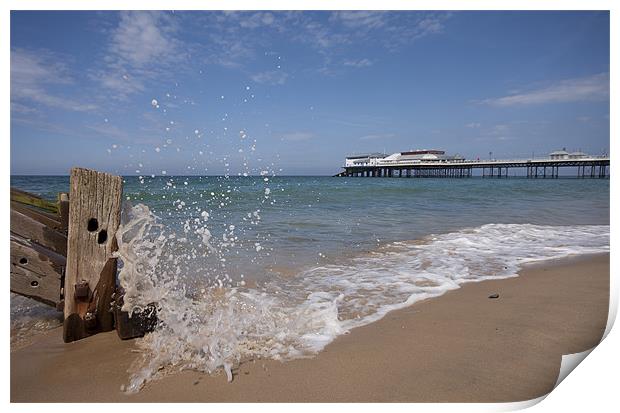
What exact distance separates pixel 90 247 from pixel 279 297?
1.79 meters

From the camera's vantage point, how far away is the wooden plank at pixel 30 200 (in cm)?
316

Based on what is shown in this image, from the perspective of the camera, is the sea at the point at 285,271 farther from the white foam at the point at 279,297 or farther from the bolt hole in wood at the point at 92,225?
the bolt hole in wood at the point at 92,225

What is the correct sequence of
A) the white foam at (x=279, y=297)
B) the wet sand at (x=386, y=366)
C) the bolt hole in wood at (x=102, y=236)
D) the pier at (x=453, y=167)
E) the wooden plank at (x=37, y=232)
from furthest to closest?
the pier at (x=453, y=167)
the wooden plank at (x=37, y=232)
the bolt hole in wood at (x=102, y=236)
the white foam at (x=279, y=297)
the wet sand at (x=386, y=366)

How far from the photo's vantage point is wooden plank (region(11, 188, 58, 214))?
10.4ft

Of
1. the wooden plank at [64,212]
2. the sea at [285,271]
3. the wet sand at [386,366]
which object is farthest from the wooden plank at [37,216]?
the wet sand at [386,366]

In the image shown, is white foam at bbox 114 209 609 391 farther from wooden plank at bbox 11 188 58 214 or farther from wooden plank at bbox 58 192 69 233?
wooden plank at bbox 11 188 58 214

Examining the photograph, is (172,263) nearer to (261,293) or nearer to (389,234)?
(261,293)

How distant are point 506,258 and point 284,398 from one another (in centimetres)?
457

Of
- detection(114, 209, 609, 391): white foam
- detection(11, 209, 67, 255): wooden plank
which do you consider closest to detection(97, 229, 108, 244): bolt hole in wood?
detection(114, 209, 609, 391): white foam

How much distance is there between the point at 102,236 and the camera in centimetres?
261

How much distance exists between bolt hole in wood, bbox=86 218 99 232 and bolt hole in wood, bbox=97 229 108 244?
0.05 meters

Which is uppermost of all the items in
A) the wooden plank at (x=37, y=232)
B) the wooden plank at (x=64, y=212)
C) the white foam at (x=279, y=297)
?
the wooden plank at (x=64, y=212)
